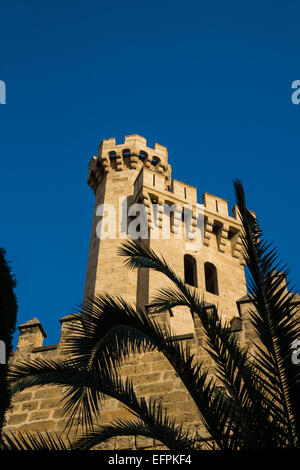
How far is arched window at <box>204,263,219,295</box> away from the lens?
19181mm

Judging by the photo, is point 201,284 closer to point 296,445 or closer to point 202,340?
point 202,340

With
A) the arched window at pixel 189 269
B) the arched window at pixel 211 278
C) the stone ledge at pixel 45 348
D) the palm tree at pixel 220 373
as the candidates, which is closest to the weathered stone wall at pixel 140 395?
the stone ledge at pixel 45 348

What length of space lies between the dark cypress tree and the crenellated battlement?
50.6 feet

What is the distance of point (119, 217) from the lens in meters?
20.4

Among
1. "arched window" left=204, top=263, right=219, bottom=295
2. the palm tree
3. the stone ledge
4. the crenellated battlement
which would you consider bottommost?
the palm tree

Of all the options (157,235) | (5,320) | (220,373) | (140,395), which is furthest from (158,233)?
(220,373)

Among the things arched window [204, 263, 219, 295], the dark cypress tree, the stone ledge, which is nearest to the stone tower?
Result: arched window [204, 263, 219, 295]

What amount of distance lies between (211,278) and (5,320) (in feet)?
44.5

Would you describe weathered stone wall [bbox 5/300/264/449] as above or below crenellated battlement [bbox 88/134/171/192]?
below

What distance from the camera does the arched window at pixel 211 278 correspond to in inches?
755

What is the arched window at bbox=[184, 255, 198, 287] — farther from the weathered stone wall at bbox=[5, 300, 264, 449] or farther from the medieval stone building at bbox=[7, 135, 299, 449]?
the weathered stone wall at bbox=[5, 300, 264, 449]

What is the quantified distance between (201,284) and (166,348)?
12.5 m

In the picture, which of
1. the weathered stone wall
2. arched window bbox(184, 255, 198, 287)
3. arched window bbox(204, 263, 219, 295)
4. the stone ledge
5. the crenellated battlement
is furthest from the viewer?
the crenellated battlement

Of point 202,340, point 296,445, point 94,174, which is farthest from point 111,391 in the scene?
point 94,174
